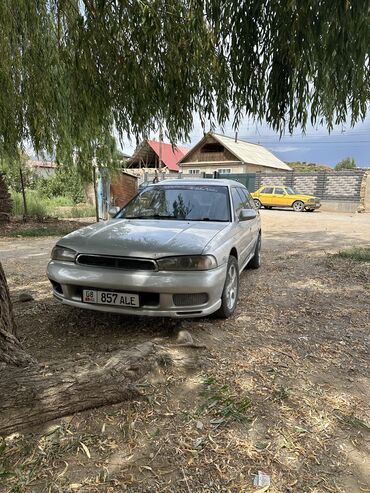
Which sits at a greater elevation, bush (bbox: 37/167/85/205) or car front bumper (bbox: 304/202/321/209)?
bush (bbox: 37/167/85/205)

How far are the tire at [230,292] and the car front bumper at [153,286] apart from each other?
390 millimetres

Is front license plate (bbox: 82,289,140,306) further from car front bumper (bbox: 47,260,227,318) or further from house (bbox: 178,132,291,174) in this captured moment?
house (bbox: 178,132,291,174)

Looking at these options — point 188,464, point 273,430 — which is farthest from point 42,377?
point 273,430

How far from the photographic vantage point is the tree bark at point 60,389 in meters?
2.11

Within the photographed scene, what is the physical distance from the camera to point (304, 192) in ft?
81.1

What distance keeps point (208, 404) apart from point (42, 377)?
1096mm

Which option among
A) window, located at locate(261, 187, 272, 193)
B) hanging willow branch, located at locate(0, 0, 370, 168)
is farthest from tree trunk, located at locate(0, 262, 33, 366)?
window, located at locate(261, 187, 272, 193)

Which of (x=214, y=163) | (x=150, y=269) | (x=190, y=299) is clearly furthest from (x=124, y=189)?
(x=214, y=163)

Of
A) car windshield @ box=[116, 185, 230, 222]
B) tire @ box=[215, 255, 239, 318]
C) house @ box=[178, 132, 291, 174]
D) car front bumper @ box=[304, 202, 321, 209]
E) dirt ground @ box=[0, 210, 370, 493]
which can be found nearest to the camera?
dirt ground @ box=[0, 210, 370, 493]

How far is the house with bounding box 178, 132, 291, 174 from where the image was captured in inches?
1324

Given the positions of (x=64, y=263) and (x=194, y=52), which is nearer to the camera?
(x=194, y=52)

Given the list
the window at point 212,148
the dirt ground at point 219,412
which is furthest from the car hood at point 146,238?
the window at point 212,148

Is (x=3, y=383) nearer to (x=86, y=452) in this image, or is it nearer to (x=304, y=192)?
(x=86, y=452)

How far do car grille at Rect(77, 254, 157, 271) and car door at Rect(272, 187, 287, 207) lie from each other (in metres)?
20.8
